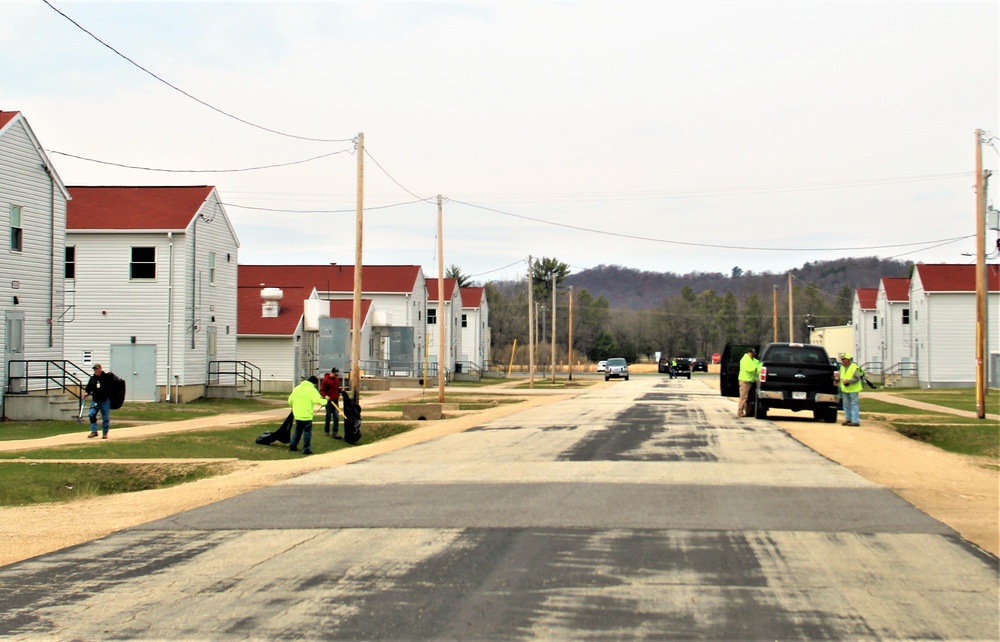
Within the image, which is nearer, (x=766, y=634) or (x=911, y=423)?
(x=766, y=634)

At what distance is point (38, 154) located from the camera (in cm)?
3053

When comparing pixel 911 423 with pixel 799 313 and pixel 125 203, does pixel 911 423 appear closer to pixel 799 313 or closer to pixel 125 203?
pixel 125 203

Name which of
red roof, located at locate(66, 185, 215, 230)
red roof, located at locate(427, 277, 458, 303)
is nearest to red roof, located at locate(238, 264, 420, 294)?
red roof, located at locate(427, 277, 458, 303)

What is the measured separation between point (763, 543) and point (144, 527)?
6.90m

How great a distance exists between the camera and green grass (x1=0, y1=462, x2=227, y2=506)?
14.8 meters

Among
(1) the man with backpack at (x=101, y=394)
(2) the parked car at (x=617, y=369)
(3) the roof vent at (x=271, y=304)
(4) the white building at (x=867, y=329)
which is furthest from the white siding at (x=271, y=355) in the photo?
(4) the white building at (x=867, y=329)

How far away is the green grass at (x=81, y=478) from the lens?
14.8 meters

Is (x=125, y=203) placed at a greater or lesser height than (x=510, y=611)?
greater

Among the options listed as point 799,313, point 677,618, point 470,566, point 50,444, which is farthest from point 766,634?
point 799,313

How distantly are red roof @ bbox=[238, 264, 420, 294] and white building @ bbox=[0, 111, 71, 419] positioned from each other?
32688 millimetres

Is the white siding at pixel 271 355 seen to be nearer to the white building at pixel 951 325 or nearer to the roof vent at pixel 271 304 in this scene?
the roof vent at pixel 271 304

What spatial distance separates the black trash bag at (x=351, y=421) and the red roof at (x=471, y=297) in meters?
64.0

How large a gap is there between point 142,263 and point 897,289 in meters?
56.1

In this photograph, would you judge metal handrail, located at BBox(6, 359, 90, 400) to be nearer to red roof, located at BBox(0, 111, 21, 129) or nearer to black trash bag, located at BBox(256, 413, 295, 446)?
red roof, located at BBox(0, 111, 21, 129)
